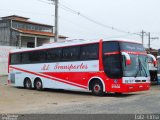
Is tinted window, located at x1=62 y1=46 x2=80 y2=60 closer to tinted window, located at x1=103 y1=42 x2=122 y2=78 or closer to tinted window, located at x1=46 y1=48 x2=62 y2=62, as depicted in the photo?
tinted window, located at x1=46 y1=48 x2=62 y2=62

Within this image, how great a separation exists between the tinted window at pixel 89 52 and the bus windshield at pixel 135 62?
173 cm

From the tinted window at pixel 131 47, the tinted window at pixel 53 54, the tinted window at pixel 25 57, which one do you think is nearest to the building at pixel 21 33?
the tinted window at pixel 25 57

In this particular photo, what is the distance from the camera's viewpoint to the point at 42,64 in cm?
2428

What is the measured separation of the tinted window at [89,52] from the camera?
65.4ft

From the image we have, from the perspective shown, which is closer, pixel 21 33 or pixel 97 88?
pixel 97 88

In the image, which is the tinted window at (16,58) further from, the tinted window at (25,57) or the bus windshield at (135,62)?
the bus windshield at (135,62)

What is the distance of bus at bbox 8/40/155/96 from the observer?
742 inches

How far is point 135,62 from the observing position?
1939 centimetres

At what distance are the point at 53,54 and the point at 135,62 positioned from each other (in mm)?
6260

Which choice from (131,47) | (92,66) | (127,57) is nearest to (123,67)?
(127,57)

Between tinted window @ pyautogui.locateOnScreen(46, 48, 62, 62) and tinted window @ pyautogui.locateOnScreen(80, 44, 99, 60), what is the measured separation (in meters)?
2.26

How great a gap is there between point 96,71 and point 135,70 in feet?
7.27

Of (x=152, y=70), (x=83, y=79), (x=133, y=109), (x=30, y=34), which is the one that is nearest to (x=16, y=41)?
(x=30, y=34)

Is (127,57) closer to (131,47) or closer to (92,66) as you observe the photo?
(131,47)
